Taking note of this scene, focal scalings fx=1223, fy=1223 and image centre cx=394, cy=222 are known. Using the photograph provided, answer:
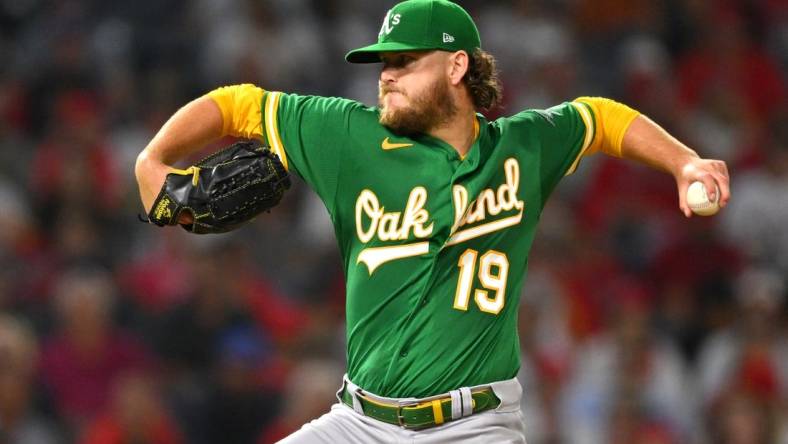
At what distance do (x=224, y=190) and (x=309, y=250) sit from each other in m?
3.81

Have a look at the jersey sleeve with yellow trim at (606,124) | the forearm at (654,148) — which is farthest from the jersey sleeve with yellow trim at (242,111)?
the forearm at (654,148)

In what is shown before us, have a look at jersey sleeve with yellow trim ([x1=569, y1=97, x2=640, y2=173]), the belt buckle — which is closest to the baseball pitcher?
the belt buckle

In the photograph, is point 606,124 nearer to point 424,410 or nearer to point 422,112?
point 422,112

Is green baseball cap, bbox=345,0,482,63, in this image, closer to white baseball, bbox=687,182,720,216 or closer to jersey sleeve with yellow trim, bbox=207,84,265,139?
jersey sleeve with yellow trim, bbox=207,84,265,139

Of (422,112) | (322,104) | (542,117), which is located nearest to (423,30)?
(422,112)

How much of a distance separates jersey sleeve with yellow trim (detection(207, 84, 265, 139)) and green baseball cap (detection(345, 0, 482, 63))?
0.33 metres

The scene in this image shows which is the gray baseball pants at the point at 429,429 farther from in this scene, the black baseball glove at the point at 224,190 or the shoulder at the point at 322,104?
the shoulder at the point at 322,104

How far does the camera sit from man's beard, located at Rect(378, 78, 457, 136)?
363 centimetres

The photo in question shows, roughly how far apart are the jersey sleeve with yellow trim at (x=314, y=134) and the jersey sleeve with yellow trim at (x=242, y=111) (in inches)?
1.0

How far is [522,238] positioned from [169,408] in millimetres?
3098

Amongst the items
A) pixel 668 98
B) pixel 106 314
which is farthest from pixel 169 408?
pixel 668 98

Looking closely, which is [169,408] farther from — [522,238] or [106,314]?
[522,238]

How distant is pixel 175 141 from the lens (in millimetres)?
3564

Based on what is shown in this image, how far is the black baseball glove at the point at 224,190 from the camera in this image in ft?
11.3
